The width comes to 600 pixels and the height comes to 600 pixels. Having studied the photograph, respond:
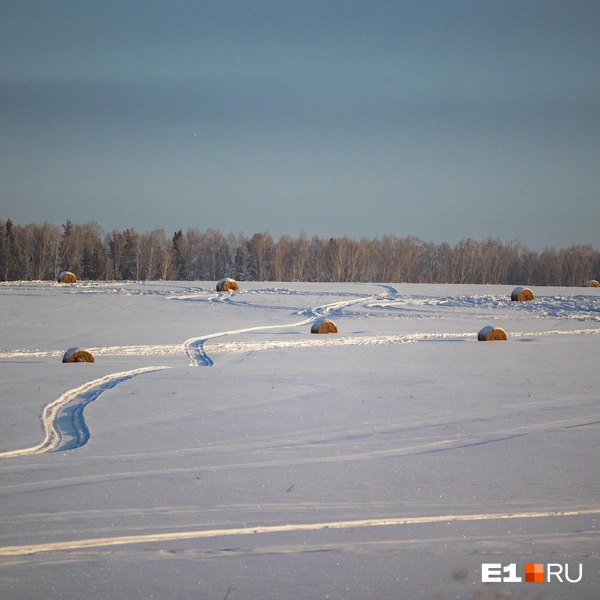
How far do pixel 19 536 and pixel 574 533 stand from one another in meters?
3.57

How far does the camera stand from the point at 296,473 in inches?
218

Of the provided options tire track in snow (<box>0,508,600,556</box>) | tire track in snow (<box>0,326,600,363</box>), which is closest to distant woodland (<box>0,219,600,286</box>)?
tire track in snow (<box>0,326,600,363</box>)

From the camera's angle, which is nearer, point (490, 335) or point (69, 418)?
point (69, 418)

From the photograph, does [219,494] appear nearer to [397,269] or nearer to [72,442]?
[72,442]

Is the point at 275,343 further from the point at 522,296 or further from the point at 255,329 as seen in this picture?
the point at 522,296

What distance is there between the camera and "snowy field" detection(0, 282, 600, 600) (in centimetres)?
388

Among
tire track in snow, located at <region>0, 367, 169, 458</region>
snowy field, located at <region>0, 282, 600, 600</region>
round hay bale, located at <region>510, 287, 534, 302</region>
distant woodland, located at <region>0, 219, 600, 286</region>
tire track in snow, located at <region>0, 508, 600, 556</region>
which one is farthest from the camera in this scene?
distant woodland, located at <region>0, 219, 600, 286</region>

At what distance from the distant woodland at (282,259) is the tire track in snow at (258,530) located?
59794 mm

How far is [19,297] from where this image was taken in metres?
24.4

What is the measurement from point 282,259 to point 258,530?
66.0 meters

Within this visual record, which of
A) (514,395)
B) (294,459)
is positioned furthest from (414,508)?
(514,395)

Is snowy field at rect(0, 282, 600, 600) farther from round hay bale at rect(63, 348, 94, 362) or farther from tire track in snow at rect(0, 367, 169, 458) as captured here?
round hay bale at rect(63, 348, 94, 362)

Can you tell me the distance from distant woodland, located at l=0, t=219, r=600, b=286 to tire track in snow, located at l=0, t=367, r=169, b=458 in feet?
180

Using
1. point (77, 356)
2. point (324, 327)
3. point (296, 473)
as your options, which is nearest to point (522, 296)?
point (324, 327)
